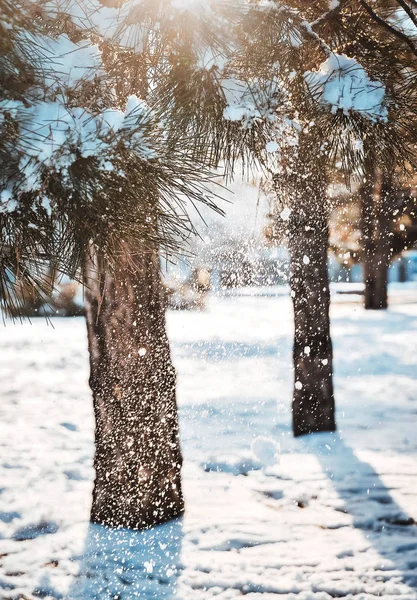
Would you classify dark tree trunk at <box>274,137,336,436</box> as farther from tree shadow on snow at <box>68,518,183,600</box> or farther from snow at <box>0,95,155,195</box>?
snow at <box>0,95,155,195</box>

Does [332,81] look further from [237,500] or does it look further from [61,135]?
[237,500]

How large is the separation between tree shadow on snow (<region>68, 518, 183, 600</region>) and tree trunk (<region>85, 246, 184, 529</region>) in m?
0.13

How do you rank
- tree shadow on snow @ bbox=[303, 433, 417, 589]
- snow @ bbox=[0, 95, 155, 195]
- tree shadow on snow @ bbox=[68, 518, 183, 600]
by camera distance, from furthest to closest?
tree shadow on snow @ bbox=[303, 433, 417, 589] → tree shadow on snow @ bbox=[68, 518, 183, 600] → snow @ bbox=[0, 95, 155, 195]

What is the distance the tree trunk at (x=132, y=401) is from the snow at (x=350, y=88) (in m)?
1.50

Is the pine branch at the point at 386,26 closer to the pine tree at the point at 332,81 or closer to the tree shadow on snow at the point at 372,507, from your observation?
the pine tree at the point at 332,81

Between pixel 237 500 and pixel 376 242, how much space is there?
9251 mm

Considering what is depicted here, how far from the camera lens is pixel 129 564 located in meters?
3.40

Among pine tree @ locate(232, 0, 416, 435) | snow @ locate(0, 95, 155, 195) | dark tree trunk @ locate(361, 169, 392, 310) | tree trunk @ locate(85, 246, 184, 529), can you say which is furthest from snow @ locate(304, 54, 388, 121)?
dark tree trunk @ locate(361, 169, 392, 310)

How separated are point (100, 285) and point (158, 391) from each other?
81 centimetres

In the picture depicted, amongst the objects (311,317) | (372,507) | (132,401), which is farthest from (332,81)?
(311,317)

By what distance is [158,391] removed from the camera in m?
3.81

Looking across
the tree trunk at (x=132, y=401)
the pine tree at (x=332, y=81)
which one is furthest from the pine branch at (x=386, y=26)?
the tree trunk at (x=132, y=401)

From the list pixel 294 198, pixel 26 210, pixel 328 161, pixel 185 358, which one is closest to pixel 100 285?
pixel 26 210

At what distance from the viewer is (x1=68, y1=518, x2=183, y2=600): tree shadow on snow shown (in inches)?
123
